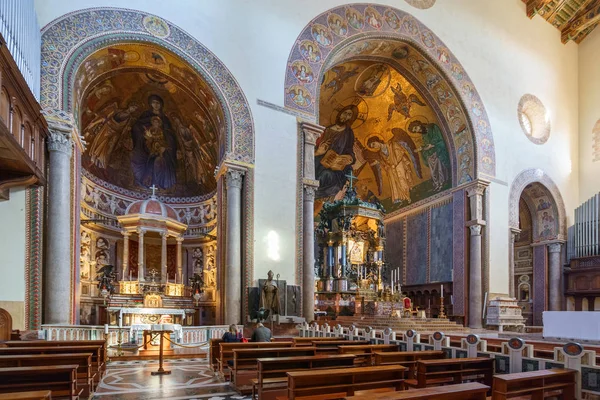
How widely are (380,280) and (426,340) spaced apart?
1180cm

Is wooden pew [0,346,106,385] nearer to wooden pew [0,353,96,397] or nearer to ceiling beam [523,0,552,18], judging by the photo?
wooden pew [0,353,96,397]

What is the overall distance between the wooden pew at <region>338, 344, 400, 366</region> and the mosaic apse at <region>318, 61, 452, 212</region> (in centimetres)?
1380

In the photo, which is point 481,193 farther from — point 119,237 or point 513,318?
point 119,237

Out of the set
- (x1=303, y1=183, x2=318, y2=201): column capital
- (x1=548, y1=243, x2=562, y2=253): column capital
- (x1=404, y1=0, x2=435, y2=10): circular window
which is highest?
(x1=404, y1=0, x2=435, y2=10): circular window

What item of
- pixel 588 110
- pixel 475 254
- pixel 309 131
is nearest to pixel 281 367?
pixel 309 131

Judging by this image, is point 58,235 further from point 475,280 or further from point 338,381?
point 475,280

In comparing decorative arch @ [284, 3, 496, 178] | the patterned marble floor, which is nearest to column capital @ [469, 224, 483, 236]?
decorative arch @ [284, 3, 496, 178]

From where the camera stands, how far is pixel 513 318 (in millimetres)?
17734

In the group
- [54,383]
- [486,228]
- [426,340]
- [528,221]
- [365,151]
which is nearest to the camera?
[54,383]

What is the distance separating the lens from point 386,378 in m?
5.60

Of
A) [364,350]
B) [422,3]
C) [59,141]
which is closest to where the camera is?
[364,350]

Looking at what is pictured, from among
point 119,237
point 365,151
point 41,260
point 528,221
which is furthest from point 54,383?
point 528,221

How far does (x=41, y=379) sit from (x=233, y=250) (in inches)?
319

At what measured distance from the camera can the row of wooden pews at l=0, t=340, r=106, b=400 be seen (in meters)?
4.87
